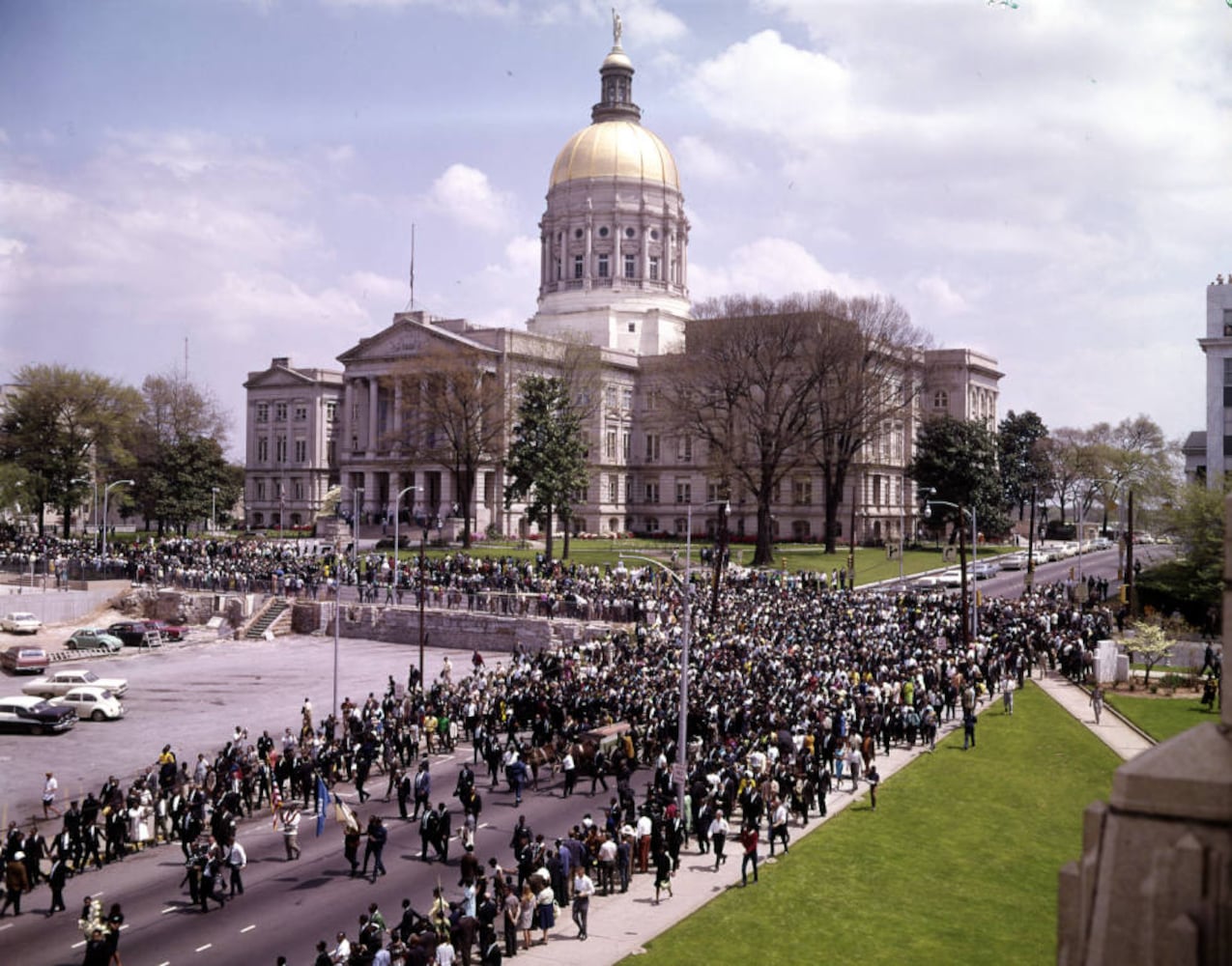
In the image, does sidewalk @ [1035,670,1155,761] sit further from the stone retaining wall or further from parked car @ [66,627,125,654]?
parked car @ [66,627,125,654]

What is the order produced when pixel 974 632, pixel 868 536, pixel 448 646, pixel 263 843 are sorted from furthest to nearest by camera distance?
pixel 868 536 → pixel 448 646 → pixel 974 632 → pixel 263 843

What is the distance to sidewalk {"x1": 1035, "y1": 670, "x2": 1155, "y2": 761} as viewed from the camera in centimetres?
3135

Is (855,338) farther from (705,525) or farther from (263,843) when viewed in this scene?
(263,843)

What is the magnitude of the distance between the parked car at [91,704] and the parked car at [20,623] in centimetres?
1929

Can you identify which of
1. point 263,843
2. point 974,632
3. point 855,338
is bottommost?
point 263,843

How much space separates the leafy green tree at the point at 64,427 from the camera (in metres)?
84.6

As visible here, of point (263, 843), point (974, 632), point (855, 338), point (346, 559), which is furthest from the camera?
point (855, 338)

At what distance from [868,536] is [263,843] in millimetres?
78183

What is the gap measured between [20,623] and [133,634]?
5398 mm

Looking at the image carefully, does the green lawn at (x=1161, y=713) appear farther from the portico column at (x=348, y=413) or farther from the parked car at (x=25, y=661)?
the portico column at (x=348, y=413)

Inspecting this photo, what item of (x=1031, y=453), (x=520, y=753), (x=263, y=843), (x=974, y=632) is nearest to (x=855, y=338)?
(x=974, y=632)

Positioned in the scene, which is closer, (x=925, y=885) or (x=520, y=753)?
(x=925, y=885)

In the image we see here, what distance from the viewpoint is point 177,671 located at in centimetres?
4778

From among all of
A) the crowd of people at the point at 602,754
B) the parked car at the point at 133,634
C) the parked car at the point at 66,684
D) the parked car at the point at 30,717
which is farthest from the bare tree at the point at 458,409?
the parked car at the point at 30,717
